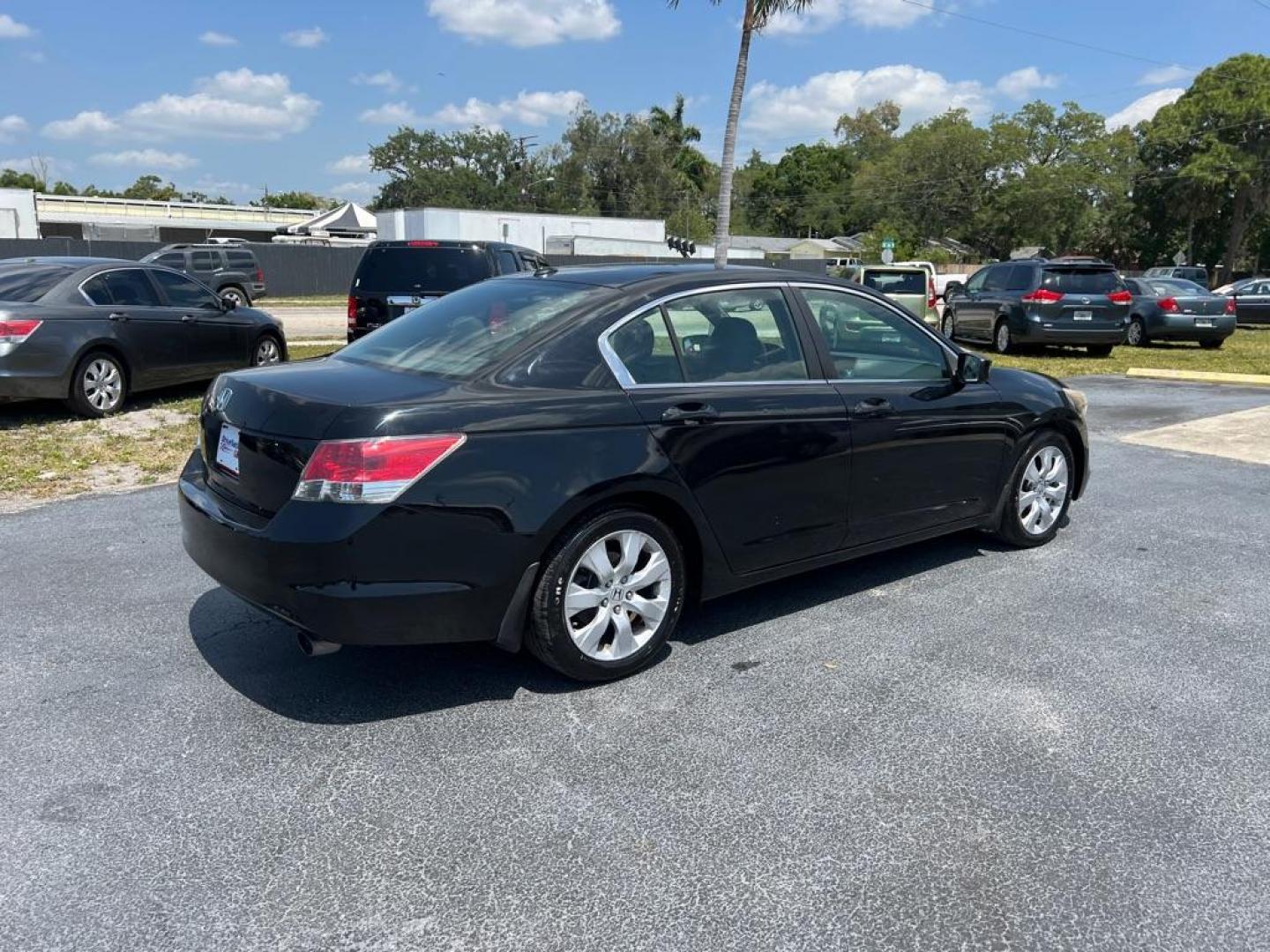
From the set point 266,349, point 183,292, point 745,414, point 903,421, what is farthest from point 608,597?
point 266,349

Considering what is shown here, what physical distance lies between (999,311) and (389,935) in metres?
16.3

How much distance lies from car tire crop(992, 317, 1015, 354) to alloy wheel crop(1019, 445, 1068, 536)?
38.3ft

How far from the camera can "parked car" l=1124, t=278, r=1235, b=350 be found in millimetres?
18562

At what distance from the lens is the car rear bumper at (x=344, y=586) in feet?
10.7

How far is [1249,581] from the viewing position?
17.0 ft

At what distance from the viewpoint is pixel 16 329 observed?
837 centimetres

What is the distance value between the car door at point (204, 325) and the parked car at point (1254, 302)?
2448 cm

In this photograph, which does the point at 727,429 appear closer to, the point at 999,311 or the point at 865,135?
the point at 999,311

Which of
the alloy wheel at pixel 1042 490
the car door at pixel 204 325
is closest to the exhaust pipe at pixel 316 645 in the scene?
the alloy wheel at pixel 1042 490

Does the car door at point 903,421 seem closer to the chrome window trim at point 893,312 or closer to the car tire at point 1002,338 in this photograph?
the chrome window trim at point 893,312

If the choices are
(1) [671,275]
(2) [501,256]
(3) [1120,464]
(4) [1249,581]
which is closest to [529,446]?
(1) [671,275]

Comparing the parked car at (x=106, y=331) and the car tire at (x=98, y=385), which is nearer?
the parked car at (x=106, y=331)

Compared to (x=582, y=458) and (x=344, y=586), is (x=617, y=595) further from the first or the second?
(x=344, y=586)

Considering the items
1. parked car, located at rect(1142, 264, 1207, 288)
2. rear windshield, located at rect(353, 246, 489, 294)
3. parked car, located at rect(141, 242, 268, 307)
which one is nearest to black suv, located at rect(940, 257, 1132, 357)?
rear windshield, located at rect(353, 246, 489, 294)
